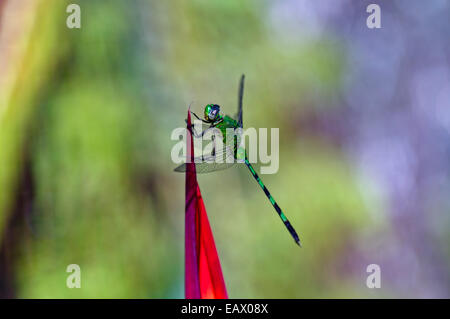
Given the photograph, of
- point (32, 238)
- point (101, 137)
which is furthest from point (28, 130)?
point (32, 238)

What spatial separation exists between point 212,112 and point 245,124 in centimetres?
45

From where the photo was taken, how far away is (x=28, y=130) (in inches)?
73.5

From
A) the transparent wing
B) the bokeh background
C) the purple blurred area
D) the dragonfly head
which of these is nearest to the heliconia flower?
the dragonfly head

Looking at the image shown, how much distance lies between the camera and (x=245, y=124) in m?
2.04

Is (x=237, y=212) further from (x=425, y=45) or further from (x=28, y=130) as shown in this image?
(x=425, y=45)

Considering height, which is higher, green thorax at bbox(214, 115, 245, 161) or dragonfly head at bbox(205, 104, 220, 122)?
dragonfly head at bbox(205, 104, 220, 122)

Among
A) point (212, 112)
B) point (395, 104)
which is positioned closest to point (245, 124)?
point (212, 112)

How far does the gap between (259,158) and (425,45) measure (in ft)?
3.26

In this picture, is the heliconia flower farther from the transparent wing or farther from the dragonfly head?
the transparent wing

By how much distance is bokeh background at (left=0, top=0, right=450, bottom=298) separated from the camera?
6.09 feet

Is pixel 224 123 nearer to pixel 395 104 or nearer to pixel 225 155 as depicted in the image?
pixel 225 155

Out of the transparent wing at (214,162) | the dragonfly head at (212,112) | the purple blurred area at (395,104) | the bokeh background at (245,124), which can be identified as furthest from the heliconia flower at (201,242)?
the purple blurred area at (395,104)
